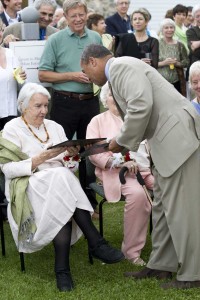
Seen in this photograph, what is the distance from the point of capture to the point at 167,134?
17.3ft

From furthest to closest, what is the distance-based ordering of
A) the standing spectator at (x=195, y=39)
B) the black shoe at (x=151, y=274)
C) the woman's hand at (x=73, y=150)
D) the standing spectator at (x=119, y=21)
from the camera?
the standing spectator at (x=119, y=21) < the standing spectator at (x=195, y=39) < the woman's hand at (x=73, y=150) < the black shoe at (x=151, y=274)

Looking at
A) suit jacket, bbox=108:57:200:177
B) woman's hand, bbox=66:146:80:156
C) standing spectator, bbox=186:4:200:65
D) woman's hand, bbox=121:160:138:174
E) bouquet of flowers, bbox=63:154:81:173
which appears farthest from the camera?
standing spectator, bbox=186:4:200:65

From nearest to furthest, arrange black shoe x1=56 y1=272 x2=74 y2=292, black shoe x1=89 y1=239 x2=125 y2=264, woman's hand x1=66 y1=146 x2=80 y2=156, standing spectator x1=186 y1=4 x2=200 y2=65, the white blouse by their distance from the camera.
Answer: black shoe x1=56 y1=272 x2=74 y2=292
black shoe x1=89 y1=239 x2=125 y2=264
woman's hand x1=66 y1=146 x2=80 y2=156
the white blouse
standing spectator x1=186 y1=4 x2=200 y2=65

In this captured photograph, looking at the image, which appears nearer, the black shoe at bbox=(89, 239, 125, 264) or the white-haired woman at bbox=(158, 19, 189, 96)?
the black shoe at bbox=(89, 239, 125, 264)

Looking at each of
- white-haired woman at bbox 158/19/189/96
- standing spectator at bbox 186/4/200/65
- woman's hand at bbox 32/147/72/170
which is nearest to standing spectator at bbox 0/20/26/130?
woman's hand at bbox 32/147/72/170

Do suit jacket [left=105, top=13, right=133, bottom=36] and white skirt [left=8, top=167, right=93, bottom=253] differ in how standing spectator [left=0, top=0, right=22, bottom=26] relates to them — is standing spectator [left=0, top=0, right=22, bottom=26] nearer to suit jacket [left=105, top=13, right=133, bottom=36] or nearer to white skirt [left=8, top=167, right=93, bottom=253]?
suit jacket [left=105, top=13, right=133, bottom=36]

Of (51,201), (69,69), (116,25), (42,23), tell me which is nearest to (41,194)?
(51,201)

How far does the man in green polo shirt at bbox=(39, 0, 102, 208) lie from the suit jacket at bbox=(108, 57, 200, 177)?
214cm

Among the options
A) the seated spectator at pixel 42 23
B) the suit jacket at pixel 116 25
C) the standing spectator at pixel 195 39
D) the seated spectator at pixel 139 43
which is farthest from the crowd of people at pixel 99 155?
the suit jacket at pixel 116 25

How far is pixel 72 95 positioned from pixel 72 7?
848 millimetres

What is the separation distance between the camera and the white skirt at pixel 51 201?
5.68m

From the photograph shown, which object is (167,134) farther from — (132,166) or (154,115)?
(132,166)

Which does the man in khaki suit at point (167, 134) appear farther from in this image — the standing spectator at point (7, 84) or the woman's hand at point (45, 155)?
the standing spectator at point (7, 84)

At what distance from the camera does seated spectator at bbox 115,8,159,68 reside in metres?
9.90
